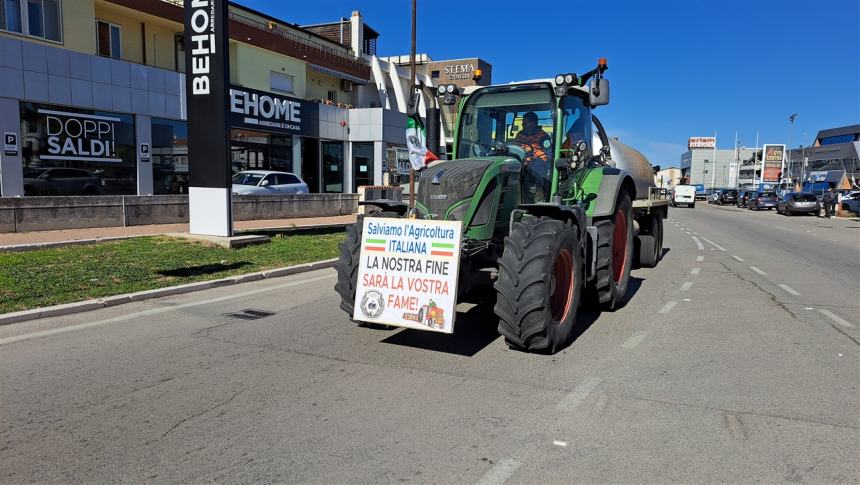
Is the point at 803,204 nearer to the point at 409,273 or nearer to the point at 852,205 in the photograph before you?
the point at 852,205

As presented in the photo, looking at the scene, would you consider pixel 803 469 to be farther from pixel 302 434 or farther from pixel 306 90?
pixel 306 90

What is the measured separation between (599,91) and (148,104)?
18.6m

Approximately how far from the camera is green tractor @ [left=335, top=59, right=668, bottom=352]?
523 cm

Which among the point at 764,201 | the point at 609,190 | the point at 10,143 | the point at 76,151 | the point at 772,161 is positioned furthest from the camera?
the point at 772,161

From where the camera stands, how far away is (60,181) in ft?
59.4

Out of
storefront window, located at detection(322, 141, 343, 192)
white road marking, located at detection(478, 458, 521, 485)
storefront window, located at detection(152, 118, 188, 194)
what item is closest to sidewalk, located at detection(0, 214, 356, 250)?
storefront window, located at detection(152, 118, 188, 194)

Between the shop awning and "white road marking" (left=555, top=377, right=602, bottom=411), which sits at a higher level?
the shop awning

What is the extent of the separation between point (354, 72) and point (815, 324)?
3031 cm

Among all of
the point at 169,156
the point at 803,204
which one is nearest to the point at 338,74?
the point at 169,156

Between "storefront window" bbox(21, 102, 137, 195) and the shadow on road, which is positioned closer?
the shadow on road

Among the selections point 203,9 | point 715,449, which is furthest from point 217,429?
point 203,9

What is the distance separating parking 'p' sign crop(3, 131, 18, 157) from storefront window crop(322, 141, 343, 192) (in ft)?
47.8

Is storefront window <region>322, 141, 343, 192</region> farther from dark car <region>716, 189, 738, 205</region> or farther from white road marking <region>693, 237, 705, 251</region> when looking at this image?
dark car <region>716, 189, 738, 205</region>

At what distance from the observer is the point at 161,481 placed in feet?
10.6
